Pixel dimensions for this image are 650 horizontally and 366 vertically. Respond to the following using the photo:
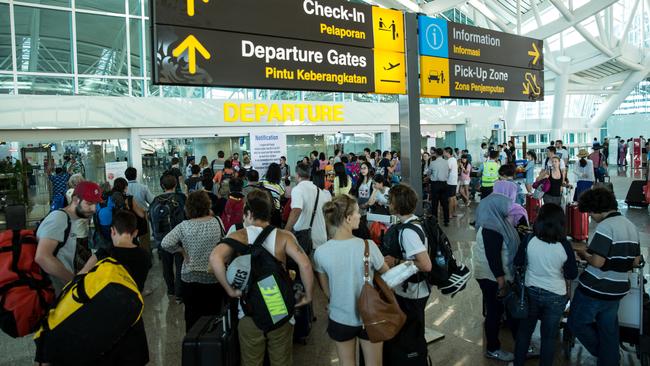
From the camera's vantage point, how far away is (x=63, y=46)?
14266 mm

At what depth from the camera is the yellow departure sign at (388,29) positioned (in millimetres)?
4887

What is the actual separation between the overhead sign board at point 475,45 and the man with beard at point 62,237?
369 cm

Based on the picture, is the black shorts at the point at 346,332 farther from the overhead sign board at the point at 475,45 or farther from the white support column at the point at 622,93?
the white support column at the point at 622,93

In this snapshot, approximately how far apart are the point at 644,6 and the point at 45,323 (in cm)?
5664

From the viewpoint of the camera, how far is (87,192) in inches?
139

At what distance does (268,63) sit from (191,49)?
702mm

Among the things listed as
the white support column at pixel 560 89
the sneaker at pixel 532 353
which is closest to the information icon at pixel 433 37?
the sneaker at pixel 532 353

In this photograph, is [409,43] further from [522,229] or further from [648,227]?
[648,227]

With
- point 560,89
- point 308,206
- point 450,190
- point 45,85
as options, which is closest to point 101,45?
point 45,85

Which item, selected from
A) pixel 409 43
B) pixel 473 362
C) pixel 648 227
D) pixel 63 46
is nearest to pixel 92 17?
pixel 63 46

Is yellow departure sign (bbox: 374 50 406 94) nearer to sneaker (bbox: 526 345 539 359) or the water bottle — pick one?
the water bottle

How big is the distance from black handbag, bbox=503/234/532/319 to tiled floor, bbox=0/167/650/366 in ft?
2.47

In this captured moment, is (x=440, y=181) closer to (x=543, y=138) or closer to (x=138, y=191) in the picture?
(x=138, y=191)

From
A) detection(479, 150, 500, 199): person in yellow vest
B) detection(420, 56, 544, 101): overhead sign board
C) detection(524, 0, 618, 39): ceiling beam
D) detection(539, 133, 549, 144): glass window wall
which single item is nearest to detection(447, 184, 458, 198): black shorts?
detection(479, 150, 500, 199): person in yellow vest
